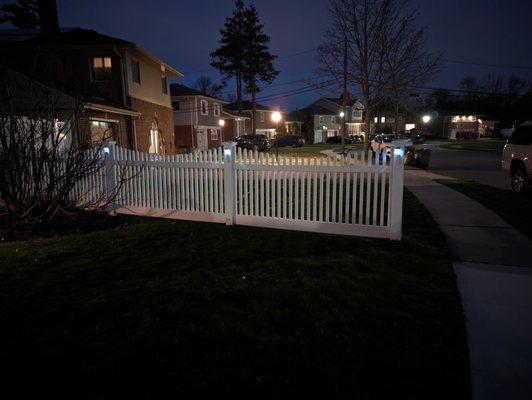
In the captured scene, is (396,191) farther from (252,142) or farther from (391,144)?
(252,142)

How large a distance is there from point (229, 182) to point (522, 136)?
343 inches

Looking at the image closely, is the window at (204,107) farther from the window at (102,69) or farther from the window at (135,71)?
the window at (102,69)

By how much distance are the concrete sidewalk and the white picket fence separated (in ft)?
3.91

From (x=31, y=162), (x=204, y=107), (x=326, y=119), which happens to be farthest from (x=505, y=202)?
(x=326, y=119)

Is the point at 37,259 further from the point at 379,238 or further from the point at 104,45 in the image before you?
the point at 104,45

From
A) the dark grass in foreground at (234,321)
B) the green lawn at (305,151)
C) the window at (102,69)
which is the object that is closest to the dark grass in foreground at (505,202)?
the dark grass in foreground at (234,321)

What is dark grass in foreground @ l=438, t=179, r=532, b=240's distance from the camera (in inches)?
276

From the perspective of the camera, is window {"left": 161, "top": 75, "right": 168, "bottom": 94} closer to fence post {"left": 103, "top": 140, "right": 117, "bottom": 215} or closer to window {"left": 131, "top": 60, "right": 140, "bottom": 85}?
window {"left": 131, "top": 60, "right": 140, "bottom": 85}

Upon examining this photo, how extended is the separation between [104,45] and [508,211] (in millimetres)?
18366

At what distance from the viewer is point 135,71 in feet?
67.5

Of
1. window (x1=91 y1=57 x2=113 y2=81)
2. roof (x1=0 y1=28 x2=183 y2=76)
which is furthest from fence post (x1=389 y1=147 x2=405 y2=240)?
window (x1=91 y1=57 x2=113 y2=81)

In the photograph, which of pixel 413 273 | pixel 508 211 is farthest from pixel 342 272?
pixel 508 211

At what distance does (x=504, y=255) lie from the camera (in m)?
5.25

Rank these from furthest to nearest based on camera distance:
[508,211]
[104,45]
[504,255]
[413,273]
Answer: [104,45] < [508,211] < [504,255] < [413,273]
